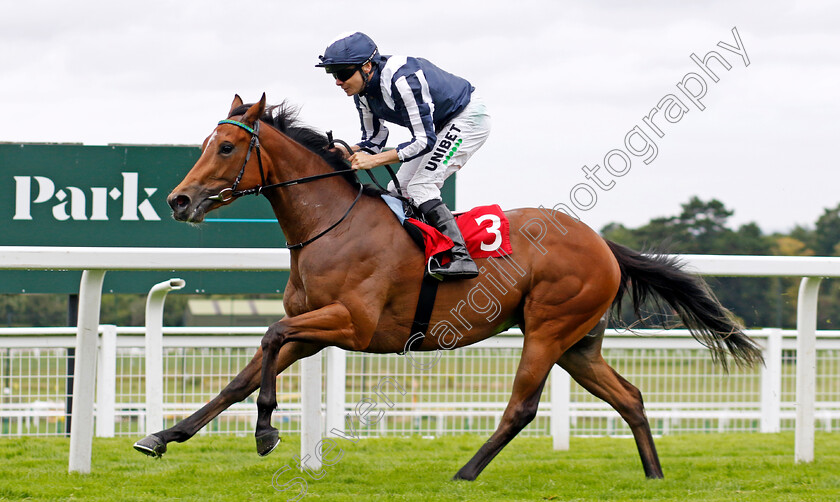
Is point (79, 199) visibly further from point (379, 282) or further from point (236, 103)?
point (379, 282)

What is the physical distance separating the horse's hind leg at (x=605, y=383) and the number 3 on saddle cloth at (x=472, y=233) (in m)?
0.81

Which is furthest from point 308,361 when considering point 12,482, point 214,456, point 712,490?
point 712,490

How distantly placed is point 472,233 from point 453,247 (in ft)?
0.59

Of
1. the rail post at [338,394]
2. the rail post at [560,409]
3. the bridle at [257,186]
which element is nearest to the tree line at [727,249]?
the rail post at [338,394]

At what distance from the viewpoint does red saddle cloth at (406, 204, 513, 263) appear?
4.32m

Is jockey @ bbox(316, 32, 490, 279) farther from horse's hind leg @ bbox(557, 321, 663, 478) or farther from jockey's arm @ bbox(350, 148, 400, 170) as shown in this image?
horse's hind leg @ bbox(557, 321, 663, 478)

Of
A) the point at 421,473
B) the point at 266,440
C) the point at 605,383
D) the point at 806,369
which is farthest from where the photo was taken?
the point at 806,369

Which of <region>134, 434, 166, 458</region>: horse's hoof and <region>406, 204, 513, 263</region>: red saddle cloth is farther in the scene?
<region>406, 204, 513, 263</region>: red saddle cloth

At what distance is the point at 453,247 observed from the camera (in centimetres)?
421

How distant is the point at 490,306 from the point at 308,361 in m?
0.90

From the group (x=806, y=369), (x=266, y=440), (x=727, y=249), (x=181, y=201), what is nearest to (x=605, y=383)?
(x=806, y=369)

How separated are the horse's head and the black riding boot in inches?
31.6

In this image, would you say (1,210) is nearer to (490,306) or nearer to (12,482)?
(12,482)

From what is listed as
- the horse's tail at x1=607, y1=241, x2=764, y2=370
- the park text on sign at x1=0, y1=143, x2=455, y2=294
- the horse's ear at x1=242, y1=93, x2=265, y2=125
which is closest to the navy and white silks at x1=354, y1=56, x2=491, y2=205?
the horse's ear at x1=242, y1=93, x2=265, y2=125
